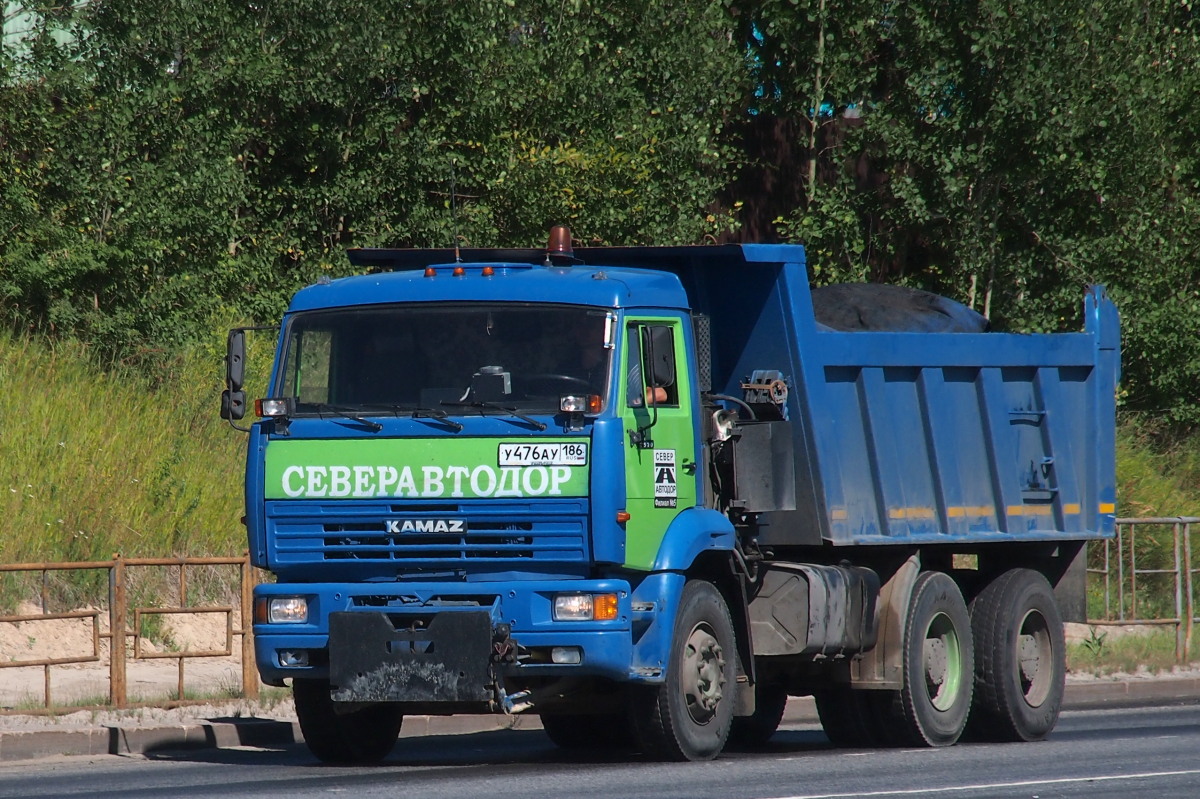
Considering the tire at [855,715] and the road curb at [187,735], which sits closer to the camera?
the road curb at [187,735]

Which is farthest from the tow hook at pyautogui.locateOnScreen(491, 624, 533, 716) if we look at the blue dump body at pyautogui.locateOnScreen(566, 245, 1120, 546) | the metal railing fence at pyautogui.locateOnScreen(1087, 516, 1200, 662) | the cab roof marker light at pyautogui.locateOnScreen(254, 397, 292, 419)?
the metal railing fence at pyautogui.locateOnScreen(1087, 516, 1200, 662)

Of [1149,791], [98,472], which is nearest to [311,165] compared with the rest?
[98,472]

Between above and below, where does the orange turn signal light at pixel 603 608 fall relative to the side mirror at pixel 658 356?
below

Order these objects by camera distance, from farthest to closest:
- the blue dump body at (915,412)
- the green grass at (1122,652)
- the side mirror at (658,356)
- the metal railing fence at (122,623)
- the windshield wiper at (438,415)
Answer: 1. the green grass at (1122,652)
2. the metal railing fence at (122,623)
3. the blue dump body at (915,412)
4. the side mirror at (658,356)
5. the windshield wiper at (438,415)

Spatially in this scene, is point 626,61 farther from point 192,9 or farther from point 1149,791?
point 1149,791

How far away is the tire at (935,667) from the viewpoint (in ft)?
41.0

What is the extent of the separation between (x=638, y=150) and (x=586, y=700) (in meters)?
15.7

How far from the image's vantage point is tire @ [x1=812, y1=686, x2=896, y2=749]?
499 inches

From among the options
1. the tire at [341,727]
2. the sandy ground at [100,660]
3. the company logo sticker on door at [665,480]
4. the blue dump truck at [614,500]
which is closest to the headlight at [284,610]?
the blue dump truck at [614,500]

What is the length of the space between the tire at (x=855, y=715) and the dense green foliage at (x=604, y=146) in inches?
454

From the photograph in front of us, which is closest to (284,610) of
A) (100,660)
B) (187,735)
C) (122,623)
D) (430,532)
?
(430,532)

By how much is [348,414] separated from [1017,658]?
5867 mm

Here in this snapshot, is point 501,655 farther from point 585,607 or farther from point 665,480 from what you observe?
point 665,480

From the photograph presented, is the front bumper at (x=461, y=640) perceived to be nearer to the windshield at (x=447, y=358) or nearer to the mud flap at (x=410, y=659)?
the mud flap at (x=410, y=659)
